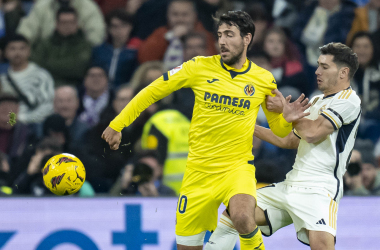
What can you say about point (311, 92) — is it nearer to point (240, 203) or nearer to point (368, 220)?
point (368, 220)

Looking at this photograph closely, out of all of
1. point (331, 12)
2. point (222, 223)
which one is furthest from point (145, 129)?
point (331, 12)

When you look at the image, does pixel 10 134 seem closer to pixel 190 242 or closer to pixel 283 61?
pixel 190 242

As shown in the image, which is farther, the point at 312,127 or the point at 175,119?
the point at 175,119

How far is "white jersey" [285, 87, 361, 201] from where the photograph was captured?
450 cm

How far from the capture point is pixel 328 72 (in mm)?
4605

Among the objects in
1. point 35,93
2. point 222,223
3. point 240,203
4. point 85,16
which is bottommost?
point 222,223

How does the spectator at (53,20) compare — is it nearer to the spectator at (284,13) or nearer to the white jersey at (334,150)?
the spectator at (284,13)

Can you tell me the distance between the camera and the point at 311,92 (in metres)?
8.16

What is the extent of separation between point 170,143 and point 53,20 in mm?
2861

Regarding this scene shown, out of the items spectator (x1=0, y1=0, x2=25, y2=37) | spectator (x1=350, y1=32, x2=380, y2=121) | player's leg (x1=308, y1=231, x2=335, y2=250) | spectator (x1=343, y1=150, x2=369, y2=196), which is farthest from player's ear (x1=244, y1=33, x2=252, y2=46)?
spectator (x1=0, y1=0, x2=25, y2=37)

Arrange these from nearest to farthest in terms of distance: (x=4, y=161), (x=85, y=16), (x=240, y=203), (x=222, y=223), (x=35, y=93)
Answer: (x=240, y=203), (x=222, y=223), (x=4, y=161), (x=35, y=93), (x=85, y=16)

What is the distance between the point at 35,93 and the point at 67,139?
0.99 metres

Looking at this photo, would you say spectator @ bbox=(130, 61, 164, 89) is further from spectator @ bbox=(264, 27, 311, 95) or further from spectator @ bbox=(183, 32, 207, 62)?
spectator @ bbox=(264, 27, 311, 95)

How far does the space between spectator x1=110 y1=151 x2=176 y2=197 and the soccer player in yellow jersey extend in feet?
5.16
